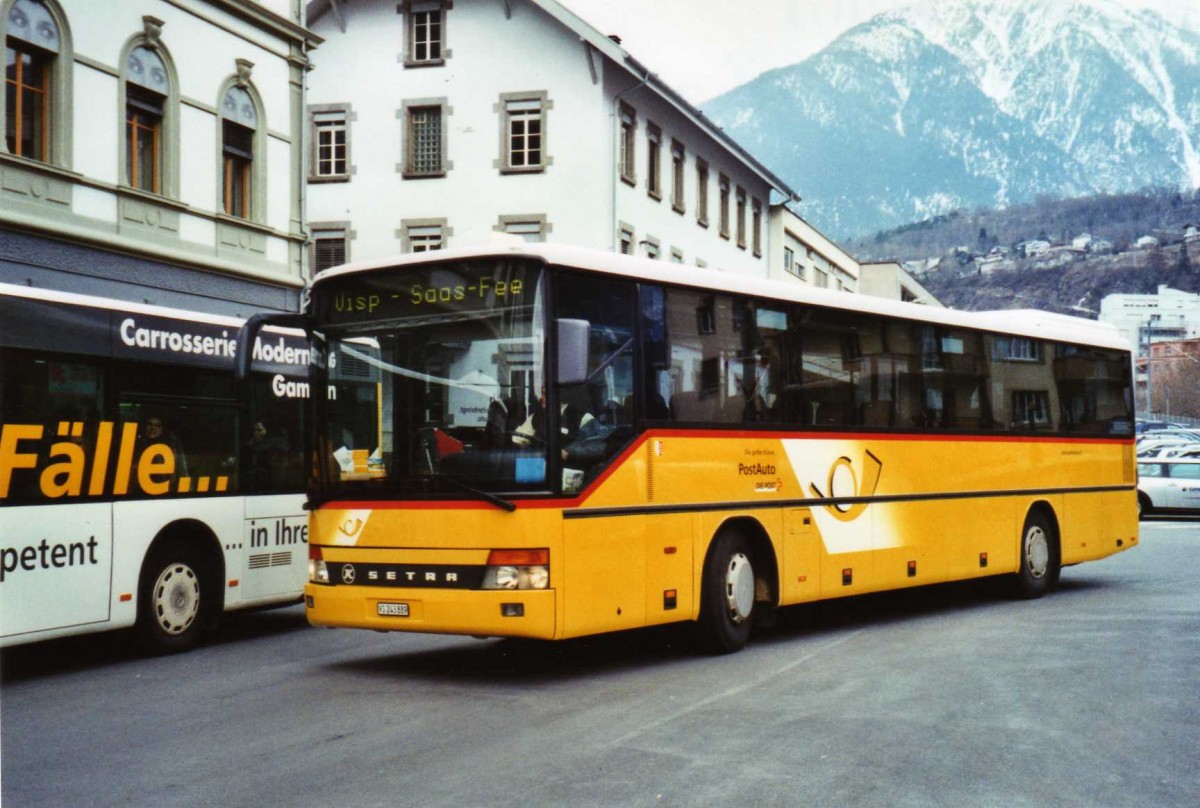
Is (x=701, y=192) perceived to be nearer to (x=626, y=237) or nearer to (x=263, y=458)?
(x=626, y=237)

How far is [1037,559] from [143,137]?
45.8 feet

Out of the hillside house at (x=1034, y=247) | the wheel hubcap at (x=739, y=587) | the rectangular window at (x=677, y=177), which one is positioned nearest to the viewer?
the wheel hubcap at (x=739, y=587)

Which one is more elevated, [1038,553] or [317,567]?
[317,567]

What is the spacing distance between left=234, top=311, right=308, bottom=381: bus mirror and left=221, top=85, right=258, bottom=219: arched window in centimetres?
1335

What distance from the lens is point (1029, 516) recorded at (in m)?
16.1

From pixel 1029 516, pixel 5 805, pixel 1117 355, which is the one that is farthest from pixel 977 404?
pixel 5 805

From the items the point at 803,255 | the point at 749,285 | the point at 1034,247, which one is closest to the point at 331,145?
the point at 803,255

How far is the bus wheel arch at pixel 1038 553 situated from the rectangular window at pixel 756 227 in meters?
36.5

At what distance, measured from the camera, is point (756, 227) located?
53281mm

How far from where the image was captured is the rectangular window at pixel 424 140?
3956cm

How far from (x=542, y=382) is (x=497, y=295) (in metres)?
0.69

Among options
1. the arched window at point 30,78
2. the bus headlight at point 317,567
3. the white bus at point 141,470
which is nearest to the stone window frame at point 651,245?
the arched window at point 30,78

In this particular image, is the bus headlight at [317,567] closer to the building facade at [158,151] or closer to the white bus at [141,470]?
the white bus at [141,470]

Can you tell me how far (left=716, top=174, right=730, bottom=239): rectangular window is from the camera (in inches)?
1898
